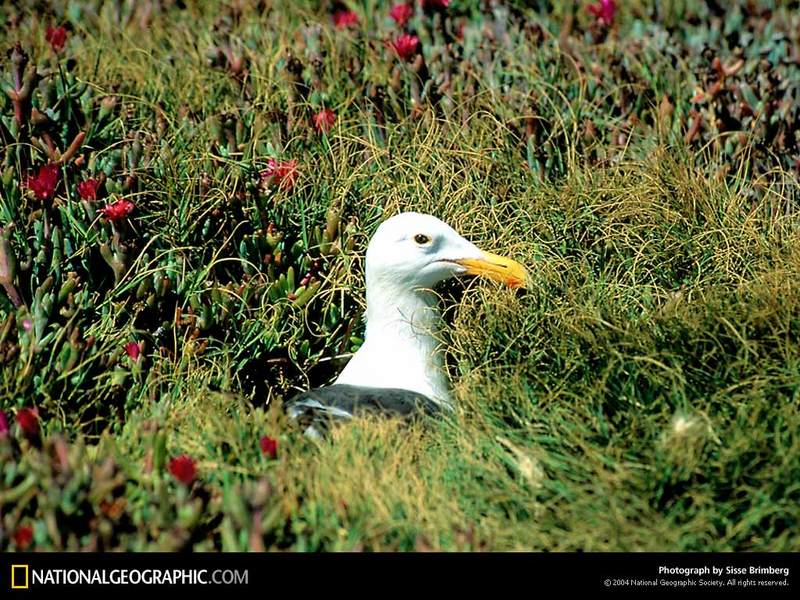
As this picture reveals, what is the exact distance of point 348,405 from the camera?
12.8ft

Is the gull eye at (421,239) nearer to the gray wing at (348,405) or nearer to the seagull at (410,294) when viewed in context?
the seagull at (410,294)

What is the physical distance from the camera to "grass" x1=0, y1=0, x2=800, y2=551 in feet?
10.9

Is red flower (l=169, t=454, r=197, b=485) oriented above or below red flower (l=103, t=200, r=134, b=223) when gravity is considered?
below

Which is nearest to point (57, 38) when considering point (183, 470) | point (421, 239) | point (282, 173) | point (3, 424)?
point (282, 173)

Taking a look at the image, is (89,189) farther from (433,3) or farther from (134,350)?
(433,3)

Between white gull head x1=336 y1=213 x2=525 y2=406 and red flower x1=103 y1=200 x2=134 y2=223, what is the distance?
0.84 m

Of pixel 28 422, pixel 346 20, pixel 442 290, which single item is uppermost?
pixel 346 20

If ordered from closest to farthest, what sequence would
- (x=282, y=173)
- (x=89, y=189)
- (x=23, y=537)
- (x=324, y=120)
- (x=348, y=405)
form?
(x=23, y=537) → (x=348, y=405) → (x=89, y=189) → (x=282, y=173) → (x=324, y=120)

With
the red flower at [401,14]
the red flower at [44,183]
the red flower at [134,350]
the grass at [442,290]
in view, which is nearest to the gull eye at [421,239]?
the grass at [442,290]

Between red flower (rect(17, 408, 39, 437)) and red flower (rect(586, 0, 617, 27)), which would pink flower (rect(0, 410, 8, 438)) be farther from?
red flower (rect(586, 0, 617, 27))

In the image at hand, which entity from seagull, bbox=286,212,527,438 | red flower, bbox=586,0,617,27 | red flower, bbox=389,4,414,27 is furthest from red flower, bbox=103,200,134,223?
red flower, bbox=586,0,617,27

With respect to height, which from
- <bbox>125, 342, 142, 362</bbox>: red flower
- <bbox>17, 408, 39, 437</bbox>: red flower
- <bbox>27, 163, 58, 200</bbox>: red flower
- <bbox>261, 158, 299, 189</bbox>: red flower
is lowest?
<bbox>17, 408, 39, 437</bbox>: red flower

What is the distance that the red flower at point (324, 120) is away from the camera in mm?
5199

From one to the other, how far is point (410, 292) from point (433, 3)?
2.20 metres
